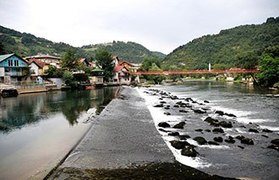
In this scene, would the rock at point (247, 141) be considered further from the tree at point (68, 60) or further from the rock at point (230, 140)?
the tree at point (68, 60)

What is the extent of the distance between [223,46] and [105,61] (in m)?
109

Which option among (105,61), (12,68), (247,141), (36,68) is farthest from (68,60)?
(247,141)

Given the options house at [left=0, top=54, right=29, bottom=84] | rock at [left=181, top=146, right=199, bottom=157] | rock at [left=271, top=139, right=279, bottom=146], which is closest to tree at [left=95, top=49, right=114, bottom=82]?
house at [left=0, top=54, right=29, bottom=84]

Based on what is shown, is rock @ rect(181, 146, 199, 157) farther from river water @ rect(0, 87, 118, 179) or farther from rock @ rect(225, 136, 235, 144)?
river water @ rect(0, 87, 118, 179)

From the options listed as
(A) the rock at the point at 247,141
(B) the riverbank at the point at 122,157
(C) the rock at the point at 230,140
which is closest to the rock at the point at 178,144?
(B) the riverbank at the point at 122,157

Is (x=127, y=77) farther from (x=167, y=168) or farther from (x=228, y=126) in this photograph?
(x=167, y=168)

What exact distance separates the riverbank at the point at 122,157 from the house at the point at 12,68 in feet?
120

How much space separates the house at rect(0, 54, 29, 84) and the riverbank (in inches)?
1444

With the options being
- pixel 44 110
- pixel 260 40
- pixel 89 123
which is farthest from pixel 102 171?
pixel 260 40

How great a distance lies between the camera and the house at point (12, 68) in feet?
156

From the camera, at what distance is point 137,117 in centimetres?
2178

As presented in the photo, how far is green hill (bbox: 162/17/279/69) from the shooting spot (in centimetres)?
12888

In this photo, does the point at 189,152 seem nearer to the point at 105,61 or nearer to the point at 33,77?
the point at 33,77

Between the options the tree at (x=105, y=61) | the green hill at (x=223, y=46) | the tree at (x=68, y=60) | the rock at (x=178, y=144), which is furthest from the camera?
the green hill at (x=223, y=46)
